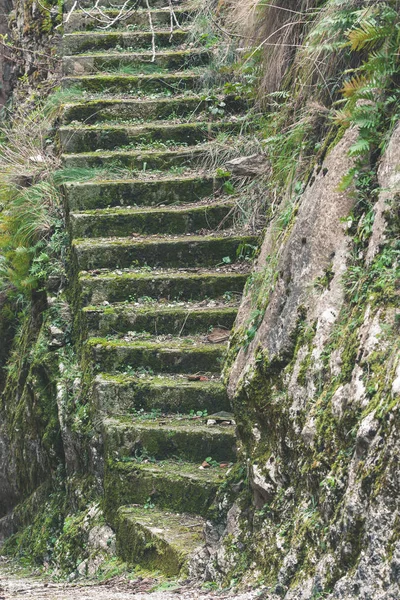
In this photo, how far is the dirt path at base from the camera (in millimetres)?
4009

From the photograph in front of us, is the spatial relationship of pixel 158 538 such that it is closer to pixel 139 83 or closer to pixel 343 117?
pixel 343 117

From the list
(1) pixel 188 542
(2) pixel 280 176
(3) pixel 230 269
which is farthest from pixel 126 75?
(1) pixel 188 542

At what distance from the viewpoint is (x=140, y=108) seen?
8219mm

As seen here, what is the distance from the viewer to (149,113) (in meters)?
8.21

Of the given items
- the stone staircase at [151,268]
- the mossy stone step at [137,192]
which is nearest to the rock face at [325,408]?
the stone staircase at [151,268]

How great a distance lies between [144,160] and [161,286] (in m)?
1.52

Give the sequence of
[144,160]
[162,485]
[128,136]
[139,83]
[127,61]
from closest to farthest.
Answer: [162,485] → [144,160] → [128,136] → [139,83] → [127,61]

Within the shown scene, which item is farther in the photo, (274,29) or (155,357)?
(155,357)

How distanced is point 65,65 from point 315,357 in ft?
19.4

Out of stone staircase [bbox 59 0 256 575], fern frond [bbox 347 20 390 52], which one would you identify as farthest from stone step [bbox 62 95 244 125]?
fern frond [bbox 347 20 390 52]

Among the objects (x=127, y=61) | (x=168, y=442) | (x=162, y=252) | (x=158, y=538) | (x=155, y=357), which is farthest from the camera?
(x=127, y=61)

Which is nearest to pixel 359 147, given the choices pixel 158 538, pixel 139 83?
pixel 158 538

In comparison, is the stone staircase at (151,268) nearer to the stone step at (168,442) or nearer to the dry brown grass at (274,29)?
the stone step at (168,442)

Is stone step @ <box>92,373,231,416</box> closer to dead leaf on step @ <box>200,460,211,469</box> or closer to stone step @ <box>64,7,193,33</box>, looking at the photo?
dead leaf on step @ <box>200,460,211,469</box>
